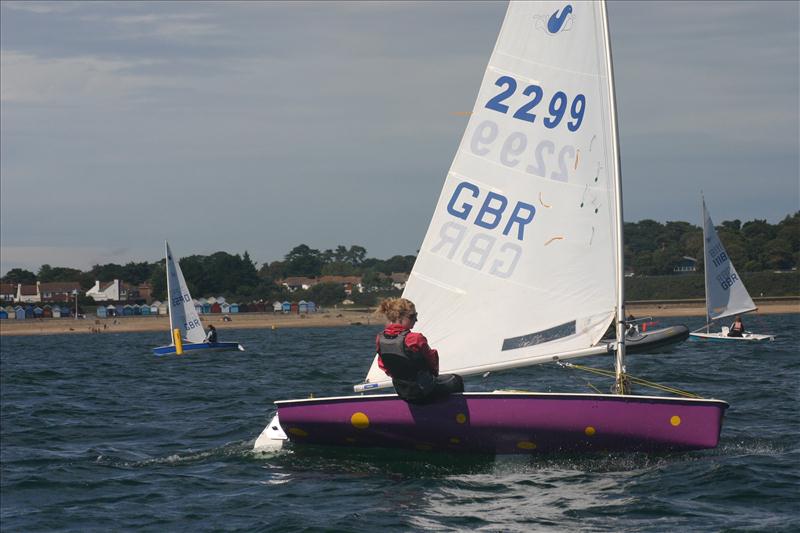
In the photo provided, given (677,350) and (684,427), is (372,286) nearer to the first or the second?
(677,350)

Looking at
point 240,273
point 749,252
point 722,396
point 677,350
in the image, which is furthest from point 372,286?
point 722,396

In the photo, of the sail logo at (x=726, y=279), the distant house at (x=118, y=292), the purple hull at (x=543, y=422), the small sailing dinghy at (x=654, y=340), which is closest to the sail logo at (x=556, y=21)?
the small sailing dinghy at (x=654, y=340)

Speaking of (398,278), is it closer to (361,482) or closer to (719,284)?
(719,284)

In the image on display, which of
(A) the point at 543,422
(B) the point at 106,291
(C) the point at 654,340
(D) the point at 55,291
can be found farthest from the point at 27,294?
(A) the point at 543,422

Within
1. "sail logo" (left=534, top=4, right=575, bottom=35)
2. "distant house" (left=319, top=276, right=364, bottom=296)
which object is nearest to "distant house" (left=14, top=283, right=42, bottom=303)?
"distant house" (left=319, top=276, right=364, bottom=296)

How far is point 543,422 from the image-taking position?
10.6 metres

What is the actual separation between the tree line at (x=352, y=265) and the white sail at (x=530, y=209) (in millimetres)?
104296

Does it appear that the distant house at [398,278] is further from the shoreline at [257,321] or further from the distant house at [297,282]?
the shoreline at [257,321]

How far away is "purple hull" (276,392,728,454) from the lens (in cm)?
1056

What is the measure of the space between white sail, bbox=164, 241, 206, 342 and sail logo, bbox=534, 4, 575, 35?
32489 millimetres

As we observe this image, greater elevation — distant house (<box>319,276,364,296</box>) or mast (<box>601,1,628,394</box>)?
distant house (<box>319,276,364,296</box>)

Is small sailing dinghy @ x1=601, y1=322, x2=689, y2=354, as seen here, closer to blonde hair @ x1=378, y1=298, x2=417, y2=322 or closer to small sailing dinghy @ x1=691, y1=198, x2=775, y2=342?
blonde hair @ x1=378, y1=298, x2=417, y2=322

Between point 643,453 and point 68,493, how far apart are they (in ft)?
19.1

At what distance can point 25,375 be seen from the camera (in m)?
29.2
